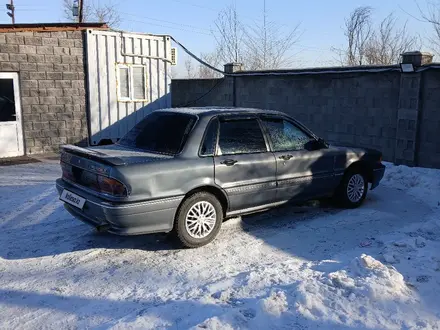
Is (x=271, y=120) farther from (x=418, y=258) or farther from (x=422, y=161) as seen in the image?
(x=422, y=161)

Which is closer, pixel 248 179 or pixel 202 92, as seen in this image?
pixel 248 179

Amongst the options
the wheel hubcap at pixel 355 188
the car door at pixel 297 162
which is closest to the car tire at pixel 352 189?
the wheel hubcap at pixel 355 188

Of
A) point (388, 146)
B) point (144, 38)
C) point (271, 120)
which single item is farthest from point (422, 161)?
point (144, 38)

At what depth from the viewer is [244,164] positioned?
18.2 feet

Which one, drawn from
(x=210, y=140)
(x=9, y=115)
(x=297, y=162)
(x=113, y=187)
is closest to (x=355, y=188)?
(x=297, y=162)

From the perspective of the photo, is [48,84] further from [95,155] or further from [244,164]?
[244,164]

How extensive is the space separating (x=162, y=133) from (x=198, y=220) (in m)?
1.17

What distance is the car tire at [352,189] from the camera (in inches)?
268

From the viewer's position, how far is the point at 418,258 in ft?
15.0

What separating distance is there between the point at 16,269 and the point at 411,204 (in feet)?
18.9

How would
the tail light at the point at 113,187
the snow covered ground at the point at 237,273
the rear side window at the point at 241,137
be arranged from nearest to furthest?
1. the snow covered ground at the point at 237,273
2. the tail light at the point at 113,187
3. the rear side window at the point at 241,137

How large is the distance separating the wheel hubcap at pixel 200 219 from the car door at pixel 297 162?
1.13m

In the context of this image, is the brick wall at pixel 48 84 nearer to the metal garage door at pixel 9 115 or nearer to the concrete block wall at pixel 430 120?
the metal garage door at pixel 9 115

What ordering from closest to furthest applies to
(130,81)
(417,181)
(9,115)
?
(417,181) → (9,115) → (130,81)
